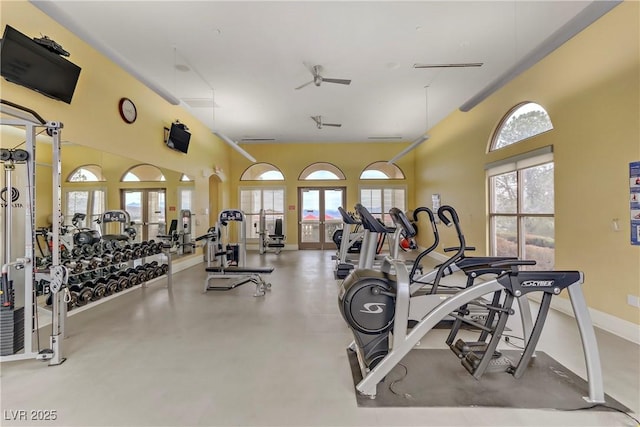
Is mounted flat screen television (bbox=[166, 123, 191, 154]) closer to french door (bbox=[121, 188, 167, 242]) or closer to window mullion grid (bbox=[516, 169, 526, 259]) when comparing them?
french door (bbox=[121, 188, 167, 242])

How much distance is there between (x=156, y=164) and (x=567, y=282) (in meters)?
6.45

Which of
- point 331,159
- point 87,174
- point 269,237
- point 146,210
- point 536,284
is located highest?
point 331,159

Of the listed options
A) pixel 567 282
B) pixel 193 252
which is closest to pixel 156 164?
pixel 193 252

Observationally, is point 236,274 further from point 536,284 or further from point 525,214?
point 525,214

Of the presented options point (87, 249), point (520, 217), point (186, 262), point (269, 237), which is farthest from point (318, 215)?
point (87, 249)

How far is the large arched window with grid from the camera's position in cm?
443

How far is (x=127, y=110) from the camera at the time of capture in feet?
16.1

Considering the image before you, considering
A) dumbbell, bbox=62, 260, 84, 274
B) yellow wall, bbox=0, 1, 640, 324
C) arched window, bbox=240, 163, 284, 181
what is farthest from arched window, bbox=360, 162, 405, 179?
dumbbell, bbox=62, 260, 84, 274

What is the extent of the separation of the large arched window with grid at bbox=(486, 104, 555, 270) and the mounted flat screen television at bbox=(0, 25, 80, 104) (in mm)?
6443

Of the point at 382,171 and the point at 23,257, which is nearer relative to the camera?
the point at 23,257

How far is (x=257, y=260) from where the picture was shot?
8.39 m

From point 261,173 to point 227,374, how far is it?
8.88 metres

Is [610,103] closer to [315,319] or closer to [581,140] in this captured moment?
[581,140]

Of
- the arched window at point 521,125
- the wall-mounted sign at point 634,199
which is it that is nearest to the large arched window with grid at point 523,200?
the arched window at point 521,125
